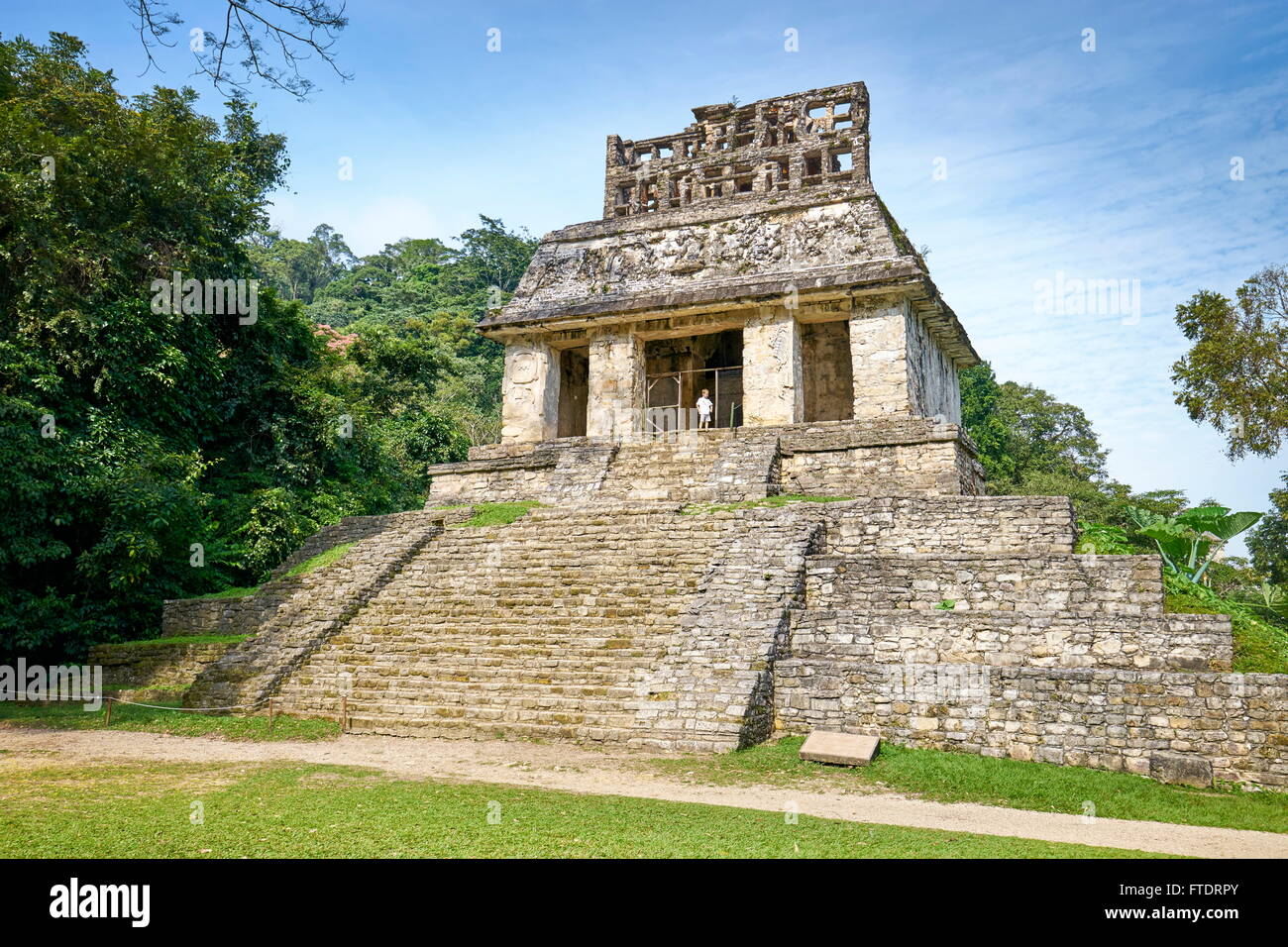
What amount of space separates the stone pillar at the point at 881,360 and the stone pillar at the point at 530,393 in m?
5.78

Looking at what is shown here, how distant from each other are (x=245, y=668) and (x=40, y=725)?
201 centimetres

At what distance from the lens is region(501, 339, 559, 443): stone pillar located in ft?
53.9

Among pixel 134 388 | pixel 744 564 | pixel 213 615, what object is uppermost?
pixel 134 388

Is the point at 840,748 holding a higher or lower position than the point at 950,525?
lower

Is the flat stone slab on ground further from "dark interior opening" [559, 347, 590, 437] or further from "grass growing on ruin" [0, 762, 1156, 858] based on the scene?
"dark interior opening" [559, 347, 590, 437]

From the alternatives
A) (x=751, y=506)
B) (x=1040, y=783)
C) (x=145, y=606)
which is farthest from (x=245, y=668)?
(x=1040, y=783)

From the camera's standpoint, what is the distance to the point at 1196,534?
1105 cm

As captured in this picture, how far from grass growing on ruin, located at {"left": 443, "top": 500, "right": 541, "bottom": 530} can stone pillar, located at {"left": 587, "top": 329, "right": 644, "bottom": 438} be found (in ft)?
9.08

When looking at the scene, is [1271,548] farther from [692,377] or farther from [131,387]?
[131,387]

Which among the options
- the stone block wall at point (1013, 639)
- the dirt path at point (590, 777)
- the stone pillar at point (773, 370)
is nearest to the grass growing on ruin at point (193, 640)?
the dirt path at point (590, 777)

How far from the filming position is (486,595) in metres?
10.5

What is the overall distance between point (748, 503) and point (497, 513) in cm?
389

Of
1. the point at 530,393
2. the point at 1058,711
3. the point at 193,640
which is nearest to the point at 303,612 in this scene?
the point at 193,640
